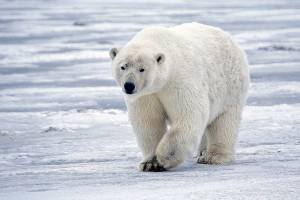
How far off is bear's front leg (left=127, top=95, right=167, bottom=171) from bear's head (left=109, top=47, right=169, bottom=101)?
0.20 meters

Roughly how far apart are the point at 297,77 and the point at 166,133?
233 inches

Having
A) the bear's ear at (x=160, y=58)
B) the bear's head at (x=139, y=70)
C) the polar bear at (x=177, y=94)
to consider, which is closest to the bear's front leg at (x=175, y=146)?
the polar bear at (x=177, y=94)

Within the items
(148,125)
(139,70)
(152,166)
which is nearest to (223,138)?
(148,125)

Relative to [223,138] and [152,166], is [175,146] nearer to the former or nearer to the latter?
[152,166]

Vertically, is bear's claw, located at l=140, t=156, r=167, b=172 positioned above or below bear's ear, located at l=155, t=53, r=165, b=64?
below

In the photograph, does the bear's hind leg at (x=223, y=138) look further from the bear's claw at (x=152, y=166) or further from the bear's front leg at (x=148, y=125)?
the bear's claw at (x=152, y=166)

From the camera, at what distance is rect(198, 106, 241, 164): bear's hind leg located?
593 cm

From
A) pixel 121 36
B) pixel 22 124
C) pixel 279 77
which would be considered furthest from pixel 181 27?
pixel 121 36

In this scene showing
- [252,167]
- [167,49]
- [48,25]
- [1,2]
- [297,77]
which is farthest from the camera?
[1,2]

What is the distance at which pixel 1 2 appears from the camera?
34.7 m

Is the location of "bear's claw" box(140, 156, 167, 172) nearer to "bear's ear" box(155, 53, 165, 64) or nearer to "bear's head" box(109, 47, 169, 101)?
"bear's head" box(109, 47, 169, 101)

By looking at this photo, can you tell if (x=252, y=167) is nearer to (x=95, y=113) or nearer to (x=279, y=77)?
(x=95, y=113)

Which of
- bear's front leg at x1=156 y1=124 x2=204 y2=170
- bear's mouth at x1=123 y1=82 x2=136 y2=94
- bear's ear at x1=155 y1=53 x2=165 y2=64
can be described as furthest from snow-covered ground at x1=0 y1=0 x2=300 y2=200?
bear's ear at x1=155 y1=53 x2=165 y2=64

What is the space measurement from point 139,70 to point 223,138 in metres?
1.22
